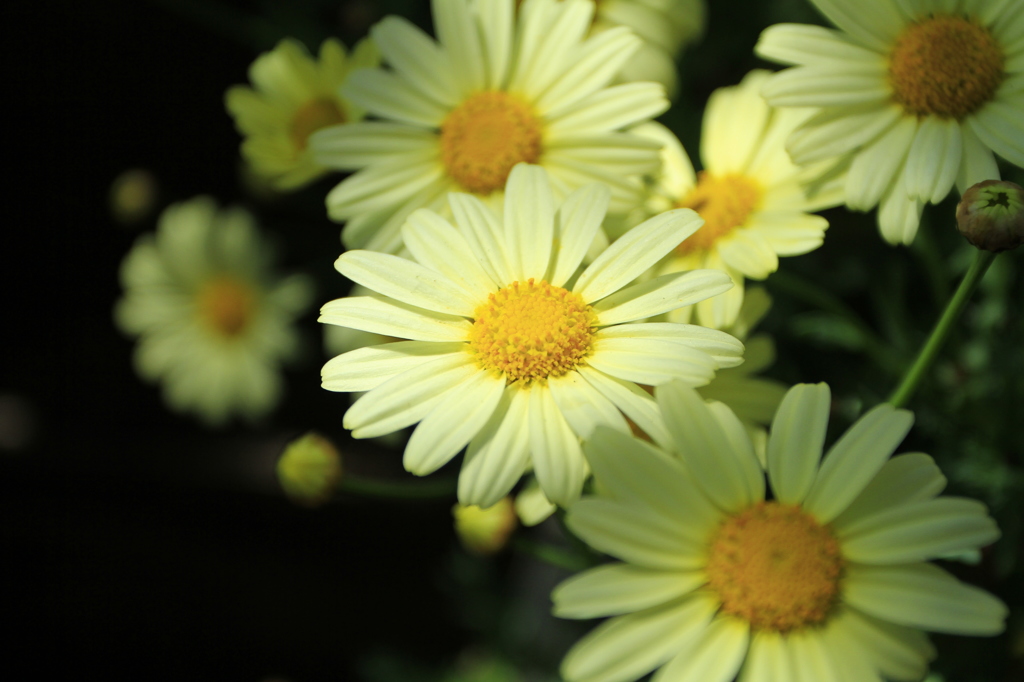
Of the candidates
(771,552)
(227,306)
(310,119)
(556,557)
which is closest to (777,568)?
(771,552)

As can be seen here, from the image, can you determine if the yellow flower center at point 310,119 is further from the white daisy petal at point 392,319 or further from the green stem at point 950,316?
the green stem at point 950,316

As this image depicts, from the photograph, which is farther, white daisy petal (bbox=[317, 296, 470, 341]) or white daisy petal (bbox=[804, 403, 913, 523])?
white daisy petal (bbox=[317, 296, 470, 341])

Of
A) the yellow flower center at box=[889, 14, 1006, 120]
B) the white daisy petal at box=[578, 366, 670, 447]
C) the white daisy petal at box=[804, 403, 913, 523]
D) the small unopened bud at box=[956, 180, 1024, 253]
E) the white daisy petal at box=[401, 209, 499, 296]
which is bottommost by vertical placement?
the white daisy petal at box=[804, 403, 913, 523]

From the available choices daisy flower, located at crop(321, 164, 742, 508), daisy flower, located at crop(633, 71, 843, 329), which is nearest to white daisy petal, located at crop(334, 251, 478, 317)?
daisy flower, located at crop(321, 164, 742, 508)

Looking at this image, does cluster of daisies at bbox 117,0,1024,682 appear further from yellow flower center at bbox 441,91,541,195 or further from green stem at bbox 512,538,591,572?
green stem at bbox 512,538,591,572

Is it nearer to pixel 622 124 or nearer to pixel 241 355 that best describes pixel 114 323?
pixel 241 355

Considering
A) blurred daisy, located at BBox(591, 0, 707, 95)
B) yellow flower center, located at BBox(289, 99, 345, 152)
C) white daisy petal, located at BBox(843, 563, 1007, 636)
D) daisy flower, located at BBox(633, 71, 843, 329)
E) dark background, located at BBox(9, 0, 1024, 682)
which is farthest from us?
dark background, located at BBox(9, 0, 1024, 682)

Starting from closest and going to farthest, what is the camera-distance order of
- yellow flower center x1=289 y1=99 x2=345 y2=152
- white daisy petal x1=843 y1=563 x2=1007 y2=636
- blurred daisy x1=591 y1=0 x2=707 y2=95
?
white daisy petal x1=843 y1=563 x2=1007 y2=636 → blurred daisy x1=591 y1=0 x2=707 y2=95 → yellow flower center x1=289 y1=99 x2=345 y2=152

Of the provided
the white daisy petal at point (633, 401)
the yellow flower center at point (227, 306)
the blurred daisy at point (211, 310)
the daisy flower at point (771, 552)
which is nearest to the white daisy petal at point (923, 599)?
the daisy flower at point (771, 552)
